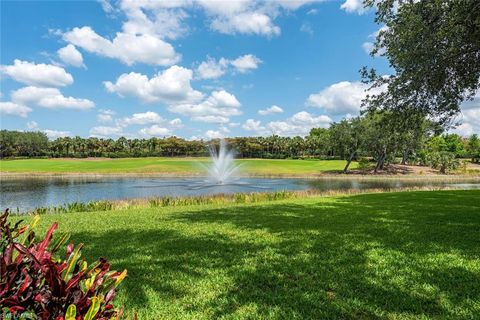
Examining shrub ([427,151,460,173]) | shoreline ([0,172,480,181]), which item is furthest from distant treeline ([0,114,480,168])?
shoreline ([0,172,480,181])

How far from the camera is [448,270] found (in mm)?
6961

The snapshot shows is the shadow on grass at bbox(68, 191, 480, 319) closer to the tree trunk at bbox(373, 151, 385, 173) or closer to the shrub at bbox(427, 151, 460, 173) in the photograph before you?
the tree trunk at bbox(373, 151, 385, 173)

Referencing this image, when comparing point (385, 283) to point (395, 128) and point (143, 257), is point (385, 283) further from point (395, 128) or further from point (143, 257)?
point (395, 128)

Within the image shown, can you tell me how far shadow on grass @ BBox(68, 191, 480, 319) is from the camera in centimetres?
545

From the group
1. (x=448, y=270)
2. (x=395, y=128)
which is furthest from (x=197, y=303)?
(x=395, y=128)

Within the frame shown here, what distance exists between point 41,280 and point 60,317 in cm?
40

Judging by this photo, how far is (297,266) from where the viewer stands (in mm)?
7363

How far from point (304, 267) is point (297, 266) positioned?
0.51 feet

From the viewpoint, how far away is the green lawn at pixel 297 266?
17.7 feet

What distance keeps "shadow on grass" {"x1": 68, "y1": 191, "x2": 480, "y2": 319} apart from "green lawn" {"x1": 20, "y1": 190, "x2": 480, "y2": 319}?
2 cm

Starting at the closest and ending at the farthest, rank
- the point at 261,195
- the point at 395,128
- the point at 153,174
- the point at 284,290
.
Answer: the point at 284,290 → the point at 395,128 → the point at 261,195 → the point at 153,174

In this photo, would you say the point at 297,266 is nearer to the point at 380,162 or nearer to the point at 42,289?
the point at 42,289

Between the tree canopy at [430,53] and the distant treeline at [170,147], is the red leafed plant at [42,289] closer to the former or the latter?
the tree canopy at [430,53]

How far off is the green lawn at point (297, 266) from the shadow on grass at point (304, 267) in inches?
0.8
